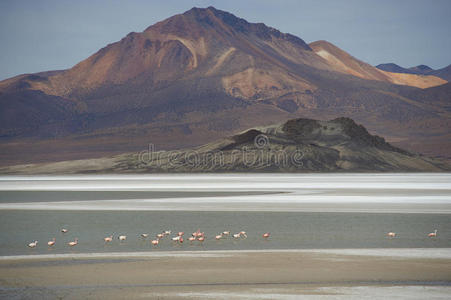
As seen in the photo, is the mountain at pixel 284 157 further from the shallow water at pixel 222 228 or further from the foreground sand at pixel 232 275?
the foreground sand at pixel 232 275

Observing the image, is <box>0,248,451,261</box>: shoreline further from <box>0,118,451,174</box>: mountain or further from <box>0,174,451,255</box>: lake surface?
<box>0,118,451,174</box>: mountain

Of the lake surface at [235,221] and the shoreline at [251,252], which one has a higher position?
the shoreline at [251,252]

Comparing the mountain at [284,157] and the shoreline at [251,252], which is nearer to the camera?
the shoreline at [251,252]

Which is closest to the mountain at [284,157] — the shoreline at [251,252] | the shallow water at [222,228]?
the shallow water at [222,228]

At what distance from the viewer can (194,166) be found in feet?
366

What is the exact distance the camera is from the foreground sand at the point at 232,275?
12.4m

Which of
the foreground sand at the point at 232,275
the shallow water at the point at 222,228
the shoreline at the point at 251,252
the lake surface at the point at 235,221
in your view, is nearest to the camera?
the foreground sand at the point at 232,275

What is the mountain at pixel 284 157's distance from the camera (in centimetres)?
10638

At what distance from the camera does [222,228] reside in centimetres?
2344

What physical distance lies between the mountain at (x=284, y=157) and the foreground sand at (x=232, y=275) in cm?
8754

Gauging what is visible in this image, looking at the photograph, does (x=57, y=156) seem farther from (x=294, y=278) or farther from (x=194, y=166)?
(x=294, y=278)

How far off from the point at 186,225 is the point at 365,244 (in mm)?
7752

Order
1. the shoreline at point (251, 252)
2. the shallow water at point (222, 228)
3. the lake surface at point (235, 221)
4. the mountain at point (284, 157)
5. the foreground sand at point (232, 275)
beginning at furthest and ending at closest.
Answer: the mountain at point (284, 157) < the lake surface at point (235, 221) < the shallow water at point (222, 228) < the shoreline at point (251, 252) < the foreground sand at point (232, 275)

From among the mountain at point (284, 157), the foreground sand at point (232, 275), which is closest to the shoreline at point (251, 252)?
the foreground sand at point (232, 275)
